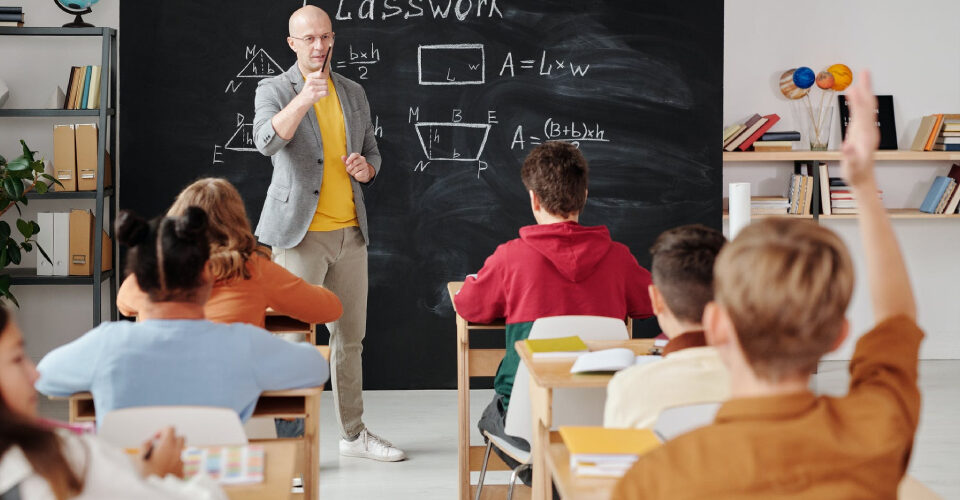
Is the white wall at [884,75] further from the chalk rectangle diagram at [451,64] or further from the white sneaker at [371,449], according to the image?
the white sneaker at [371,449]

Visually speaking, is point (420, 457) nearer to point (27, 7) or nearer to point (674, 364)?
point (674, 364)

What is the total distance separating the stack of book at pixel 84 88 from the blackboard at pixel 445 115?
0.14 m

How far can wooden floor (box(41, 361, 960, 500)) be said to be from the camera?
342 cm

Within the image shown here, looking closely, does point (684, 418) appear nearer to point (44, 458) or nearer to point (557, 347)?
point (557, 347)

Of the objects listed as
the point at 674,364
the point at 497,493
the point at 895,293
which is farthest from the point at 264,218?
the point at 895,293

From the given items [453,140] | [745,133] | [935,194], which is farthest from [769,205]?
[453,140]

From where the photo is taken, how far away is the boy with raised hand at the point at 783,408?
1139mm

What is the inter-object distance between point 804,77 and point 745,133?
16.4 inches

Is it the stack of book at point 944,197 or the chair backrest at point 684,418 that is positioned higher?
the stack of book at point 944,197

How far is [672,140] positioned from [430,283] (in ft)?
4.61

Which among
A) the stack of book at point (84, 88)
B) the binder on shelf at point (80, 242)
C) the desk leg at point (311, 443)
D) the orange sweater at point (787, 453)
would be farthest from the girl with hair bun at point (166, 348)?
the stack of book at point (84, 88)

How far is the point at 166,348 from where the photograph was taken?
1.87m

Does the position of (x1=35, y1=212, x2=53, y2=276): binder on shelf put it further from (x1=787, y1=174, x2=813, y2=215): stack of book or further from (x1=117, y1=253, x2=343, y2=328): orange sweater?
(x1=787, y1=174, x2=813, y2=215): stack of book

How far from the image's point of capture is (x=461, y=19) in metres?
4.69
